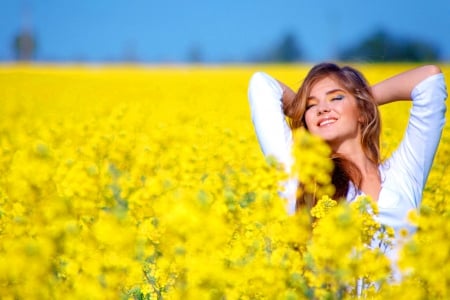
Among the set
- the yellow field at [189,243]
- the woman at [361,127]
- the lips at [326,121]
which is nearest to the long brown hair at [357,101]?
the woman at [361,127]

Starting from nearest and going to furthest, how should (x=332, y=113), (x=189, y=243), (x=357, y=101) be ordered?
(x=189, y=243), (x=332, y=113), (x=357, y=101)

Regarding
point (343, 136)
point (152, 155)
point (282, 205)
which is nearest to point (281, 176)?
point (282, 205)

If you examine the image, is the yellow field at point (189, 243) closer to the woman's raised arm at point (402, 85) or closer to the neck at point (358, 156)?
the neck at point (358, 156)

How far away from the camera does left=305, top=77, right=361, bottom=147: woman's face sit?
299cm

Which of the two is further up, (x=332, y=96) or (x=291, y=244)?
(x=332, y=96)

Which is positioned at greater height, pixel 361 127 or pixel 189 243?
pixel 361 127

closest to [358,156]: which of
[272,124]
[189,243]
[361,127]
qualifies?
[361,127]

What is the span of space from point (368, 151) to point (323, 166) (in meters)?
0.60

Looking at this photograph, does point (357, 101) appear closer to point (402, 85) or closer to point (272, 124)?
point (402, 85)

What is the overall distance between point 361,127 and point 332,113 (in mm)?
196

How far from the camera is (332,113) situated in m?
2.99

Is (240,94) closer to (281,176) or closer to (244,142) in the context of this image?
(244,142)

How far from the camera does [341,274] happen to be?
202cm

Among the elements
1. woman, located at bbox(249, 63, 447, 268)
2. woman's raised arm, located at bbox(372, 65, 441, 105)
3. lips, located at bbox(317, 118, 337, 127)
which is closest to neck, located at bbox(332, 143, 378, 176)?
woman, located at bbox(249, 63, 447, 268)
